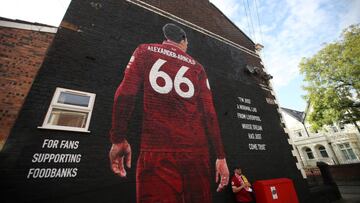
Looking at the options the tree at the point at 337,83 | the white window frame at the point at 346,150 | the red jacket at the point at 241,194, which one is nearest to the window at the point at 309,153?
the white window frame at the point at 346,150

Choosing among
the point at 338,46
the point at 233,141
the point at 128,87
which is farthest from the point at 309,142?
the point at 128,87

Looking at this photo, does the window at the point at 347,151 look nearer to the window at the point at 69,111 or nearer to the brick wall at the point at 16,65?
the window at the point at 69,111

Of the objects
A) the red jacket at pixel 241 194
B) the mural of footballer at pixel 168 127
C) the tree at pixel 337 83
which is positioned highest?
the tree at pixel 337 83

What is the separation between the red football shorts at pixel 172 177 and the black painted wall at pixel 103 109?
0.89 feet

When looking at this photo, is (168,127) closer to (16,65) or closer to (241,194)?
(241,194)

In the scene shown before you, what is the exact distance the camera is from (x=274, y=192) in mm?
5129

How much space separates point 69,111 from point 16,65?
1776 mm

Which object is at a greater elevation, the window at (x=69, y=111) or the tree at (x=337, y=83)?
the tree at (x=337, y=83)

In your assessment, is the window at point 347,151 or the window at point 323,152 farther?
the window at point 323,152

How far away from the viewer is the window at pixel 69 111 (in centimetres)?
394

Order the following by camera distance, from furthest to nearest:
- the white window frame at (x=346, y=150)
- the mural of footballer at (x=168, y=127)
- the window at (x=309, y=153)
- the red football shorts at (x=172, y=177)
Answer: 1. the window at (x=309, y=153)
2. the white window frame at (x=346, y=150)
3. the mural of footballer at (x=168, y=127)
4. the red football shorts at (x=172, y=177)

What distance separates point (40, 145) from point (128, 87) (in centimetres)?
248

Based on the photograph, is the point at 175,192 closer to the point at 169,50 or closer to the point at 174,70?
the point at 174,70

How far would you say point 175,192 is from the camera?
4.55 metres
